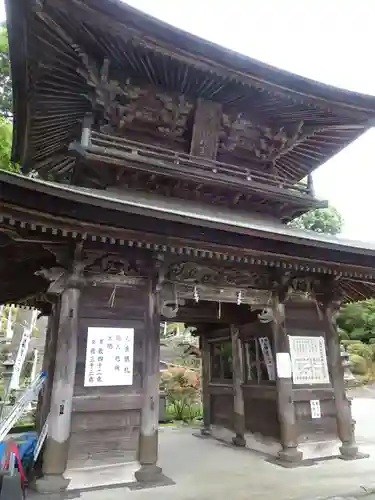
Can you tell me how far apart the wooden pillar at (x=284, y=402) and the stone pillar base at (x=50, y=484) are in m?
3.84

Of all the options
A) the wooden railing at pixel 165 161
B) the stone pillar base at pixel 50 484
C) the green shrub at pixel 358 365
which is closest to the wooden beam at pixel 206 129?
the wooden railing at pixel 165 161

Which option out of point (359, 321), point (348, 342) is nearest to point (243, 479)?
point (348, 342)

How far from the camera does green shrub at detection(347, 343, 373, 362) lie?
869 inches

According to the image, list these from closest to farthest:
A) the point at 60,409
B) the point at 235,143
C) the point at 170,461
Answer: the point at 60,409 → the point at 170,461 → the point at 235,143

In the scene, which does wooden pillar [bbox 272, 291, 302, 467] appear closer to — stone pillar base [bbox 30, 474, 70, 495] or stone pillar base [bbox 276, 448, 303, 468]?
stone pillar base [bbox 276, 448, 303, 468]

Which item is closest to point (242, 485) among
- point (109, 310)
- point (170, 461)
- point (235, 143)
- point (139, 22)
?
point (170, 461)

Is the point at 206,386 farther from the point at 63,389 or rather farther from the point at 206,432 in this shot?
the point at 63,389

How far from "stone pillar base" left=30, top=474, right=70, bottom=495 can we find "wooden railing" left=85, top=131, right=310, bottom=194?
16.9 feet

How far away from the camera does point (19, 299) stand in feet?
26.3

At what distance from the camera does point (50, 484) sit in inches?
194

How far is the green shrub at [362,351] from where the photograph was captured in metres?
22.1

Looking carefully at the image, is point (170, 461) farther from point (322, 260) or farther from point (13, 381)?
point (13, 381)

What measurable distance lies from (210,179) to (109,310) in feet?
11.0

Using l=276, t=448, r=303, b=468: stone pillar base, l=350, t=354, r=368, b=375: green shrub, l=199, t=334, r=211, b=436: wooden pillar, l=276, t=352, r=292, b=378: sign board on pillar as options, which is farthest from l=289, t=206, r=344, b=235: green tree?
l=276, t=448, r=303, b=468: stone pillar base
